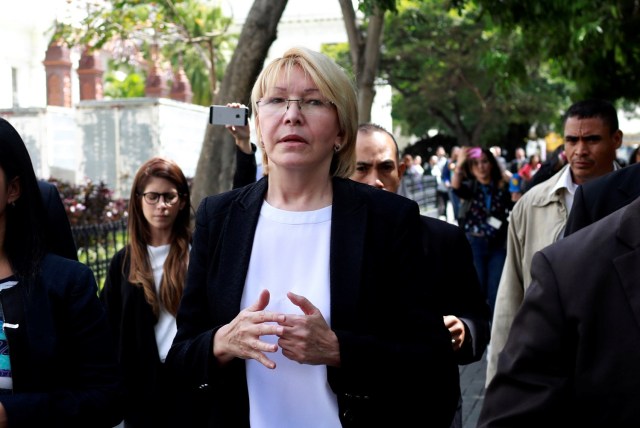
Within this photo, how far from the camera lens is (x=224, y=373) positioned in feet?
9.35

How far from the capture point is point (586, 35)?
32.1 feet

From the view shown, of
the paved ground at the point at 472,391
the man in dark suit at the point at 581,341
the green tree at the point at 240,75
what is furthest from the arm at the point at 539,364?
the green tree at the point at 240,75

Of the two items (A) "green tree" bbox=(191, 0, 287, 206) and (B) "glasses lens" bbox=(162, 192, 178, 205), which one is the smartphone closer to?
(B) "glasses lens" bbox=(162, 192, 178, 205)

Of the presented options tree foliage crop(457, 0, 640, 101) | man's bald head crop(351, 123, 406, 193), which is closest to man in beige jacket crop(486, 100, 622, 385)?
man's bald head crop(351, 123, 406, 193)

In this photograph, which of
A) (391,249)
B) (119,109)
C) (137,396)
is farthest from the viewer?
(119,109)

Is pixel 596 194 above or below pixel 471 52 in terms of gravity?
below

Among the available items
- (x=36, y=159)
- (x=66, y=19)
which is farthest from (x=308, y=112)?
(x=36, y=159)

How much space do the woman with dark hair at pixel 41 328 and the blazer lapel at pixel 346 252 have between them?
74 centimetres

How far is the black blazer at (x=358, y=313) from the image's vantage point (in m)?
2.77

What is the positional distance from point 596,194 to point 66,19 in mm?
13856

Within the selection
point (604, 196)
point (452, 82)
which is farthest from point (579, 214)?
point (452, 82)

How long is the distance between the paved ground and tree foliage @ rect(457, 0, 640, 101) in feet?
10.6

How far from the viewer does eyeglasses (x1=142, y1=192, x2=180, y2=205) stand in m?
5.26

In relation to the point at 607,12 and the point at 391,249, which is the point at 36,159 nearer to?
the point at 607,12
